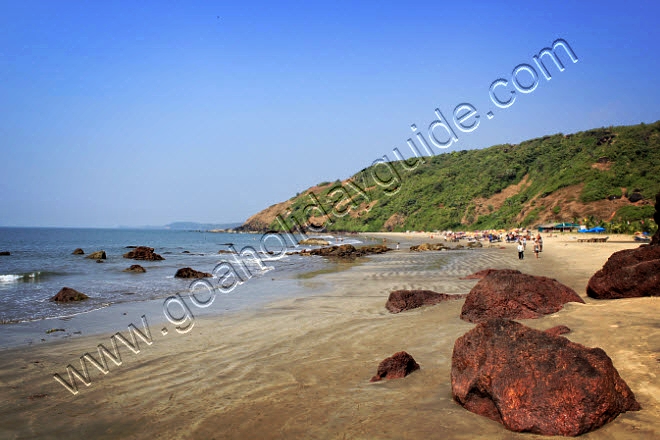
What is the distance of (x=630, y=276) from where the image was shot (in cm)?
838

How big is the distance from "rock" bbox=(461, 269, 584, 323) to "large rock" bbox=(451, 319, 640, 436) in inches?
138

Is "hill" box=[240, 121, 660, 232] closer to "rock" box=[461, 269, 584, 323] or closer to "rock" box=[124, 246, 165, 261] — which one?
"rock" box=[124, 246, 165, 261]

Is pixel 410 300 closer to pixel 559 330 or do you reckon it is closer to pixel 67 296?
pixel 559 330

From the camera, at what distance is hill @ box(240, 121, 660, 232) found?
54.5 meters

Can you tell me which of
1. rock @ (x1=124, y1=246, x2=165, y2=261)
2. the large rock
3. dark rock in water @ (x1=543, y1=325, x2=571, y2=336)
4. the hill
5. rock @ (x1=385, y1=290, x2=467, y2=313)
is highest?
rock @ (x1=124, y1=246, x2=165, y2=261)

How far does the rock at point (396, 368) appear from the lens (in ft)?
17.3

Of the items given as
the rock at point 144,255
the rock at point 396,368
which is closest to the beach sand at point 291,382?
the rock at point 396,368

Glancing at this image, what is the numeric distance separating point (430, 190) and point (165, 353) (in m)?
97.3

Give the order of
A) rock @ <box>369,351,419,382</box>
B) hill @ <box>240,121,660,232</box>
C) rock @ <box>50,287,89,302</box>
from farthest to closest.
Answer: hill @ <box>240,121,660,232</box> → rock @ <box>50,287,89,302</box> → rock @ <box>369,351,419,382</box>

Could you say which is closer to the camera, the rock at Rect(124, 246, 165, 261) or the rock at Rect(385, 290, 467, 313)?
the rock at Rect(385, 290, 467, 313)

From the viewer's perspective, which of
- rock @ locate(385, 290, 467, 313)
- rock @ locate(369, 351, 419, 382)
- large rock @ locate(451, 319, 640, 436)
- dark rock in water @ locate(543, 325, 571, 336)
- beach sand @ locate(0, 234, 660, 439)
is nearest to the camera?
large rock @ locate(451, 319, 640, 436)

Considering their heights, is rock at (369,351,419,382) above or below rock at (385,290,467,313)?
above

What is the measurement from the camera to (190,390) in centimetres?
552

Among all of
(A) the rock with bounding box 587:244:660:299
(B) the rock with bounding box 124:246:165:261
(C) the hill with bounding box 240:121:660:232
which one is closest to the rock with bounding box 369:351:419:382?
(A) the rock with bounding box 587:244:660:299
